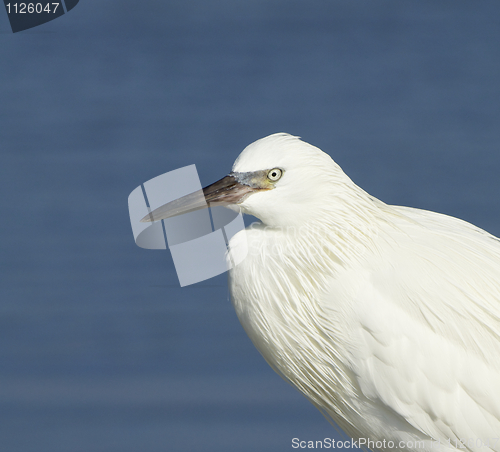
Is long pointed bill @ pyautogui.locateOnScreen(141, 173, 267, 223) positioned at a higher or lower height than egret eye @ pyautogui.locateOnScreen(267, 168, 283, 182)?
→ lower

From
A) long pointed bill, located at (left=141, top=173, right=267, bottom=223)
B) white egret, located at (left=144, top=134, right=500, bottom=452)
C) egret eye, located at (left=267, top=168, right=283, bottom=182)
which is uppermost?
egret eye, located at (left=267, top=168, right=283, bottom=182)

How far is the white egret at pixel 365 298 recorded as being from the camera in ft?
4.33

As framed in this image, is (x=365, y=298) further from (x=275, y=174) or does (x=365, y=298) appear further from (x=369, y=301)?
(x=275, y=174)

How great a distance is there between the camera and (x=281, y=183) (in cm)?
130

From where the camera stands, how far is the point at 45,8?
3.11 meters

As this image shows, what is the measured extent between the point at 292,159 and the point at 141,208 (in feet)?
1.37

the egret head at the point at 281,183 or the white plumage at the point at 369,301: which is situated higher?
the egret head at the point at 281,183

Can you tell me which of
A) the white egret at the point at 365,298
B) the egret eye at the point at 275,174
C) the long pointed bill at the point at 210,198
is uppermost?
the egret eye at the point at 275,174

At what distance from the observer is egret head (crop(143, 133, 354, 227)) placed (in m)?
1.30

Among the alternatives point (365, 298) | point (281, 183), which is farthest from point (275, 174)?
point (365, 298)

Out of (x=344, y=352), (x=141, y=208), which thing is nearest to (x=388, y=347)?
(x=344, y=352)

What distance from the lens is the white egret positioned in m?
1.32

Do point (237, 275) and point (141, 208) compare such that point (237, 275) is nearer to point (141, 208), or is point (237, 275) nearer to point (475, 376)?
point (141, 208)

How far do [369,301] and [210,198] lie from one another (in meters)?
0.36
